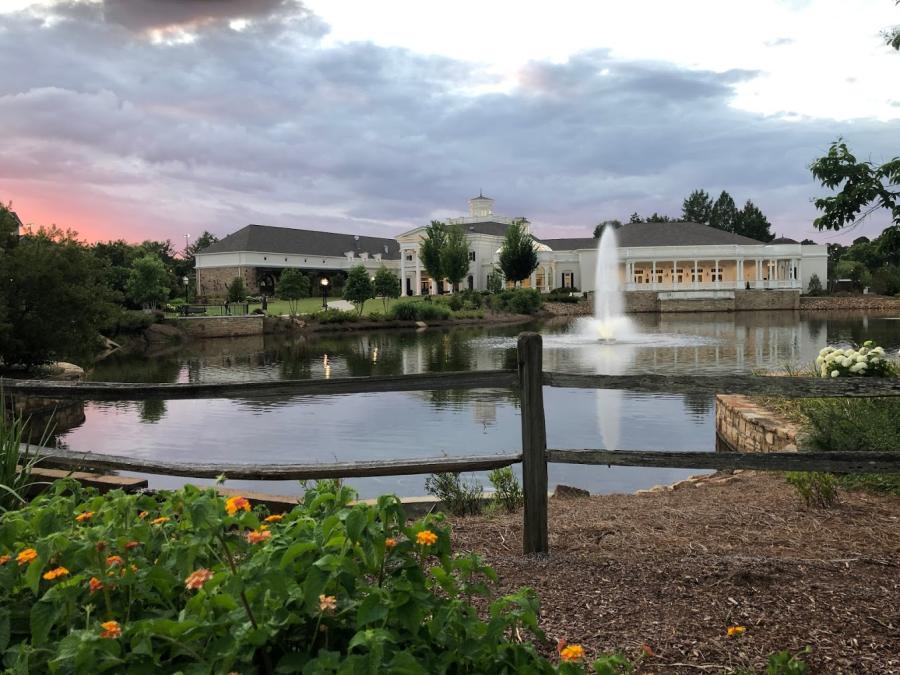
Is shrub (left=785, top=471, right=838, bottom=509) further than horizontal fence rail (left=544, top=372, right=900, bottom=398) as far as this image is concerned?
Yes

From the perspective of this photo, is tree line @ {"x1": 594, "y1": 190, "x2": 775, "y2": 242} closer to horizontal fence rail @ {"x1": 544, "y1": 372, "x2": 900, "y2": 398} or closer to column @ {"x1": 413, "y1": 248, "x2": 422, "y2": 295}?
column @ {"x1": 413, "y1": 248, "x2": 422, "y2": 295}

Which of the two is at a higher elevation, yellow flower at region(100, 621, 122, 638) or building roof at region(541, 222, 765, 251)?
building roof at region(541, 222, 765, 251)

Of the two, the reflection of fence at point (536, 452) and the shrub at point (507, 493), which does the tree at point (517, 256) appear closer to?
the shrub at point (507, 493)

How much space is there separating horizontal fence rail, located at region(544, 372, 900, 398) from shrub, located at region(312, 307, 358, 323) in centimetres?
4326

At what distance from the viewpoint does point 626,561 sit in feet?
13.9

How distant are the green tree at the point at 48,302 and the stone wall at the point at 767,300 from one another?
58.9 meters

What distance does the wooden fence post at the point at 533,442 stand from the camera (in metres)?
4.30

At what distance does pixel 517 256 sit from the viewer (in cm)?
6756

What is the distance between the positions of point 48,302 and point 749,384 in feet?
70.6

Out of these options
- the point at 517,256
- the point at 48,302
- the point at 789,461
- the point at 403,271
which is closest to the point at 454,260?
the point at 517,256

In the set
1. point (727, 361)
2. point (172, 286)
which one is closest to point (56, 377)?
point (727, 361)

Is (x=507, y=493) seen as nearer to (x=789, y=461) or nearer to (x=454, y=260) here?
(x=789, y=461)

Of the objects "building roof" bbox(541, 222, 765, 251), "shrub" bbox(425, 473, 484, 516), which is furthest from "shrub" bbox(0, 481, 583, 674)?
"building roof" bbox(541, 222, 765, 251)

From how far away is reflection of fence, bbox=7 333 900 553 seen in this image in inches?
169
